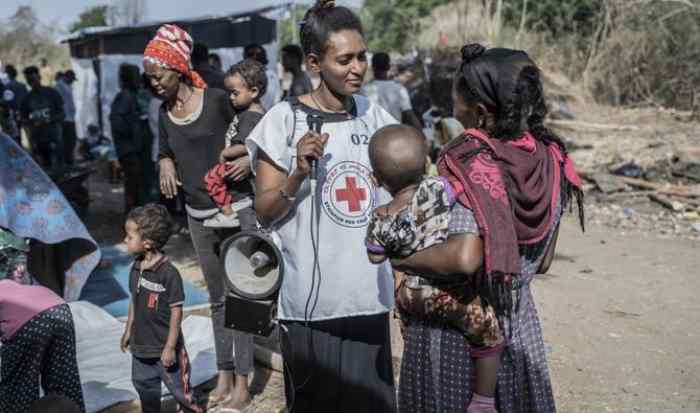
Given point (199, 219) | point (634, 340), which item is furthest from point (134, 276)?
point (634, 340)

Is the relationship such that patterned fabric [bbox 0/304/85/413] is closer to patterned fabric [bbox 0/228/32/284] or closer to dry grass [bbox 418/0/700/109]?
patterned fabric [bbox 0/228/32/284]

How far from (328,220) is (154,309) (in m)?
1.33

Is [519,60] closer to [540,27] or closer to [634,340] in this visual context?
[634,340]

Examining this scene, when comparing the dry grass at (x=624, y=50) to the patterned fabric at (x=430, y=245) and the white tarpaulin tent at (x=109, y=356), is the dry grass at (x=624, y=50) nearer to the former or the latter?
the white tarpaulin tent at (x=109, y=356)

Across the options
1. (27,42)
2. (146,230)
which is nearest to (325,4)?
(146,230)

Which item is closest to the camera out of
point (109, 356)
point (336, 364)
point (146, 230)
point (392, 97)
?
point (336, 364)

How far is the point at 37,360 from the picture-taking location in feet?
9.68

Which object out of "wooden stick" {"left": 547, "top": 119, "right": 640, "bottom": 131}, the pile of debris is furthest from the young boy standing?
"wooden stick" {"left": 547, "top": 119, "right": 640, "bottom": 131}

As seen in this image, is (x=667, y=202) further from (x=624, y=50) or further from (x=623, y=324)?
(x=624, y=50)

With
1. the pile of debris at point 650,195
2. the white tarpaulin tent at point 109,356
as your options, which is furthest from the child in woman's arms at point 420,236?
the pile of debris at point 650,195

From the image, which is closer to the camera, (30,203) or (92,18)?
(30,203)

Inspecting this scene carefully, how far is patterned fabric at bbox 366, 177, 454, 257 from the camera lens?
1.98 metres

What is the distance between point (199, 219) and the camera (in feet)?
12.1

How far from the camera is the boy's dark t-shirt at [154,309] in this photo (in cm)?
343
